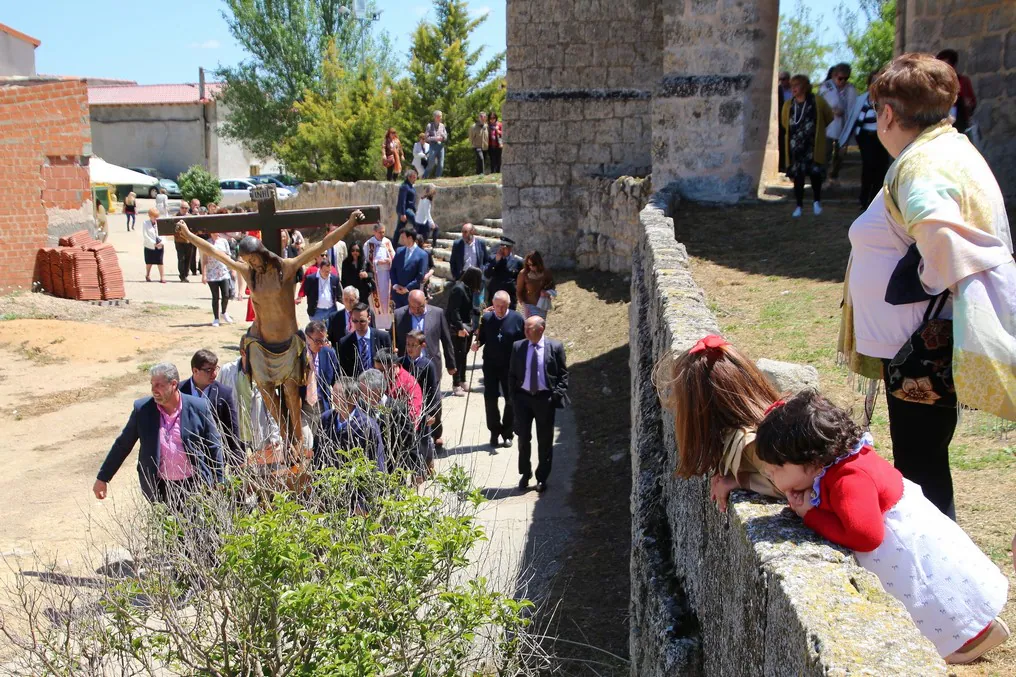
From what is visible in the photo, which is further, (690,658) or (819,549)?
(690,658)

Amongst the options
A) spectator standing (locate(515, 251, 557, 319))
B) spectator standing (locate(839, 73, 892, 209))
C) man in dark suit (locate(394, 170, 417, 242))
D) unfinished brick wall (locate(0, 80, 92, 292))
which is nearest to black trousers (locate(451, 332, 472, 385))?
spectator standing (locate(515, 251, 557, 319))

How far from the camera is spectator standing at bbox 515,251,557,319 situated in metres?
11.3

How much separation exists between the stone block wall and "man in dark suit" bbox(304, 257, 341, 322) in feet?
14.0

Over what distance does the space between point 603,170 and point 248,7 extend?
33.9 meters

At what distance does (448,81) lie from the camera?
97.6ft

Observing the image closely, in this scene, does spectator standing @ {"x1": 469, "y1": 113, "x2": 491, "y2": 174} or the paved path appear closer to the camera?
the paved path

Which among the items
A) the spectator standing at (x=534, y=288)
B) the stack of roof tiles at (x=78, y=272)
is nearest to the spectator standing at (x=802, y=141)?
the spectator standing at (x=534, y=288)

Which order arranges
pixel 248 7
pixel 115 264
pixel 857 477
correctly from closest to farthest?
pixel 857 477, pixel 115 264, pixel 248 7

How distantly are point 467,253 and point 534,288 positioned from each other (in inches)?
85.6

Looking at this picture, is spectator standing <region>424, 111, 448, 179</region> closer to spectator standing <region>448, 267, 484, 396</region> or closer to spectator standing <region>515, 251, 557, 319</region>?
spectator standing <region>448, 267, 484, 396</region>

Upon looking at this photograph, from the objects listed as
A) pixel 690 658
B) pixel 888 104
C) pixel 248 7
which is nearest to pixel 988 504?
pixel 690 658

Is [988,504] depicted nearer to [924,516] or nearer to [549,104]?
[924,516]

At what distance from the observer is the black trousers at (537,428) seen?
8344 millimetres

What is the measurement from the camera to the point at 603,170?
15.7m
